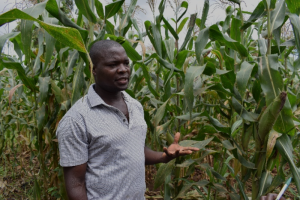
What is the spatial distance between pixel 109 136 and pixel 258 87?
3.25 ft

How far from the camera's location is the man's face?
4.17 feet

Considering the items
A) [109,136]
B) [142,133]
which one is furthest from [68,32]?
[142,133]

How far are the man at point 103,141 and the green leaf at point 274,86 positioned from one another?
741 mm

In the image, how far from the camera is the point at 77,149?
119cm

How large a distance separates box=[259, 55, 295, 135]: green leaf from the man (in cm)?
74

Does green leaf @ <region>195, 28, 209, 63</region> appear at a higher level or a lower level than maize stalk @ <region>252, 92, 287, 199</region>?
higher

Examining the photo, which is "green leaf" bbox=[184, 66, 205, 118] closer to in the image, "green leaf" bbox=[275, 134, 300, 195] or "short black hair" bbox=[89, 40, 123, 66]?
"short black hair" bbox=[89, 40, 123, 66]

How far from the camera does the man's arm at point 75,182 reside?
3.92 ft

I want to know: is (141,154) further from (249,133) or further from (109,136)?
(249,133)

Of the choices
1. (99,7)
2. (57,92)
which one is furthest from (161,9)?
(57,92)

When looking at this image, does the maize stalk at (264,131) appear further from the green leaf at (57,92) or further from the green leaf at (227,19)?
the green leaf at (57,92)

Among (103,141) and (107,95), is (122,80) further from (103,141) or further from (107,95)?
(103,141)

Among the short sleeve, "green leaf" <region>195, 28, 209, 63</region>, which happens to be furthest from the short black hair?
"green leaf" <region>195, 28, 209, 63</region>

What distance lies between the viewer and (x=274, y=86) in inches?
53.0
